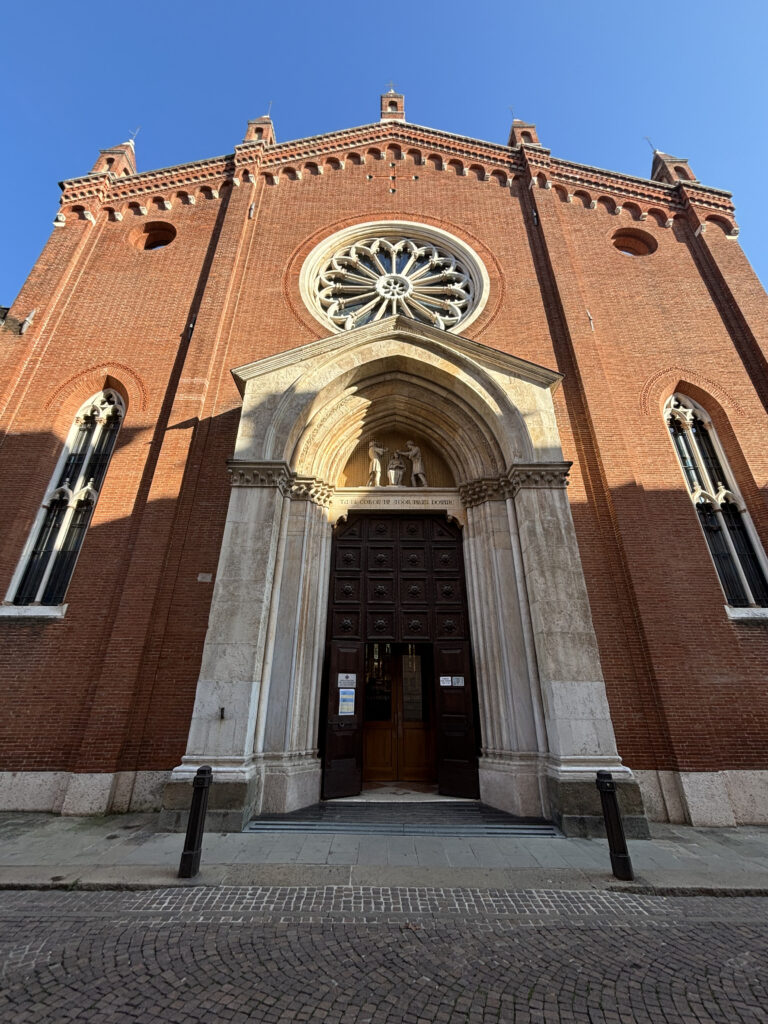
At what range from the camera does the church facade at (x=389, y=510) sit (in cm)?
685

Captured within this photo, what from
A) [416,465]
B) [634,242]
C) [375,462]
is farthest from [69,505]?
[634,242]

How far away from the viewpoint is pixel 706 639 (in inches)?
299

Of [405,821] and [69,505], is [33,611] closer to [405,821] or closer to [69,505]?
[69,505]

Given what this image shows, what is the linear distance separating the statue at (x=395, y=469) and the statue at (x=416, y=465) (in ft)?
0.50

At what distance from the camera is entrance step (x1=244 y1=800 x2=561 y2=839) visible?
5.84m

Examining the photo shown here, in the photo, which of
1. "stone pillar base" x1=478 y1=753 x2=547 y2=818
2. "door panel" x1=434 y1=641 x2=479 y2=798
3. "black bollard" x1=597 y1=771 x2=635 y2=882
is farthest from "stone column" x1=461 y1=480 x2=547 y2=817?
"black bollard" x1=597 y1=771 x2=635 y2=882

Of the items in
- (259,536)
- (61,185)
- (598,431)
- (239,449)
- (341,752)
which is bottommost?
Result: (341,752)

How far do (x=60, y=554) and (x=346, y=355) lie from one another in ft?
22.0

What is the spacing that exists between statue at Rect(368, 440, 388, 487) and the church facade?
2.0 inches

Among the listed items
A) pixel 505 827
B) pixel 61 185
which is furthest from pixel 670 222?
pixel 61 185

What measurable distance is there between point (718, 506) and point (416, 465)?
6044 millimetres

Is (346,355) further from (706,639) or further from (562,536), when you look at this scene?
(706,639)

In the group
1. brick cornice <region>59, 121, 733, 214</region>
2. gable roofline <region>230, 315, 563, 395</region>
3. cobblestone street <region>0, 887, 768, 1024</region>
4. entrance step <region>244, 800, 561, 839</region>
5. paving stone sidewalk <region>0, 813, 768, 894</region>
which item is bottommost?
cobblestone street <region>0, 887, 768, 1024</region>

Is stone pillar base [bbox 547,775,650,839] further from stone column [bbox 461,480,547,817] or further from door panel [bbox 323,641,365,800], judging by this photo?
door panel [bbox 323,641,365,800]
